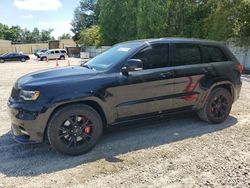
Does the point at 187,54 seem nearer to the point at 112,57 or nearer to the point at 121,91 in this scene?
the point at 112,57

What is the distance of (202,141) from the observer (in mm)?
4770

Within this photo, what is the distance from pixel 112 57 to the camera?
491cm

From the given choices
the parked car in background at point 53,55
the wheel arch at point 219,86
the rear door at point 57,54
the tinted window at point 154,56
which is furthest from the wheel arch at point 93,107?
the rear door at point 57,54

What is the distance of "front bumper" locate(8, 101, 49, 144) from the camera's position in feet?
13.0

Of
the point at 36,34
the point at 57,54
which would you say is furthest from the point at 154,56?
the point at 36,34

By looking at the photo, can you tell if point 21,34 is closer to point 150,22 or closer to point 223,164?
point 150,22

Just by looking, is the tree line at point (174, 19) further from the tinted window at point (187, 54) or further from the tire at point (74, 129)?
the tire at point (74, 129)

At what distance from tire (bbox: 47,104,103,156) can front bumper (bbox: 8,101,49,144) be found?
13 cm

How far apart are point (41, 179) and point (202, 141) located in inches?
109

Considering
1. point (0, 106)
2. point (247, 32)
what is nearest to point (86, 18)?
point (247, 32)

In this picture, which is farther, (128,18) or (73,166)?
(128,18)

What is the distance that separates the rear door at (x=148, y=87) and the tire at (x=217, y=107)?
988 mm

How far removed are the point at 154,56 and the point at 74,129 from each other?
193 centimetres

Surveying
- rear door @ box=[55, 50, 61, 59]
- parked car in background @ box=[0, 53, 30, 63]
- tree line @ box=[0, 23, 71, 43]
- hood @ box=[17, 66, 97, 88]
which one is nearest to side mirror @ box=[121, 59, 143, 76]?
hood @ box=[17, 66, 97, 88]
